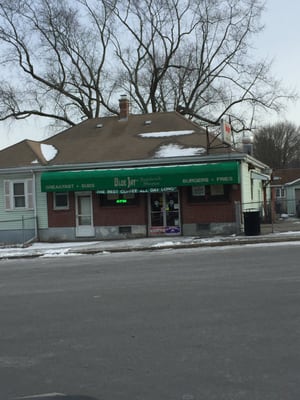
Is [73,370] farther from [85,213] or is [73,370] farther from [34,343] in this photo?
[85,213]

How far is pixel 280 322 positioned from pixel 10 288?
6204 millimetres

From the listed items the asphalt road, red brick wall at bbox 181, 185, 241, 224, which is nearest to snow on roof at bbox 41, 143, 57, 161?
red brick wall at bbox 181, 185, 241, 224

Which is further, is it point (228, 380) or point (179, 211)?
point (179, 211)

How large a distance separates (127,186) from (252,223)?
5.44 meters

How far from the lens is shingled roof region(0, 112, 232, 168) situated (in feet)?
72.8

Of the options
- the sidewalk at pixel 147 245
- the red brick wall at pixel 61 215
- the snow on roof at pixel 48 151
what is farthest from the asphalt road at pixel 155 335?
the snow on roof at pixel 48 151

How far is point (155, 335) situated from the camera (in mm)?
6023

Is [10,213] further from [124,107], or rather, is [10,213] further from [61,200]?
[124,107]

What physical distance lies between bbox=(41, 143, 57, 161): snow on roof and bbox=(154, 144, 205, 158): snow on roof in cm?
545

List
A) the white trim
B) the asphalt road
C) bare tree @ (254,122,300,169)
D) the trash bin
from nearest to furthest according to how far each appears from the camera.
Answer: the asphalt road < the trash bin < the white trim < bare tree @ (254,122,300,169)

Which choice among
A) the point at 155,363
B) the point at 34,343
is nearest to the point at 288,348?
the point at 155,363

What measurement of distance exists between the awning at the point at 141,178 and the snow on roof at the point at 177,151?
92 cm

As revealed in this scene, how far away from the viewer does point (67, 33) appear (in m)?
41.3

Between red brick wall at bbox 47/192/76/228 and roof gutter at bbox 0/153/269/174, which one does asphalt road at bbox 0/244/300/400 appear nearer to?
Answer: roof gutter at bbox 0/153/269/174
